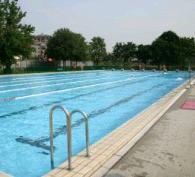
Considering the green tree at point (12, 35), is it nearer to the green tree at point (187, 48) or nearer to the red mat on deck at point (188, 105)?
the red mat on deck at point (188, 105)

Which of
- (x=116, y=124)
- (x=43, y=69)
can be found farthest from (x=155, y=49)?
(x=116, y=124)

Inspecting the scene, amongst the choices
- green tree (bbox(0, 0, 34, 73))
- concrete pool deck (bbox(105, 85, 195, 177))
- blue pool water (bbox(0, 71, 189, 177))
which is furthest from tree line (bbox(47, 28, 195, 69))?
concrete pool deck (bbox(105, 85, 195, 177))

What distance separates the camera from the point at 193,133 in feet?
24.3

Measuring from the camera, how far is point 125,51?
8006 cm

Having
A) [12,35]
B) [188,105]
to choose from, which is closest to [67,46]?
[12,35]

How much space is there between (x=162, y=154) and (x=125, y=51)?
75.3 meters

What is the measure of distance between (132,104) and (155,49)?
177 ft

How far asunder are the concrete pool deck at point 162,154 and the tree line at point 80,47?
57.0 feet

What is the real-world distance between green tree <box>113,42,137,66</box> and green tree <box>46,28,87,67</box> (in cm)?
2285

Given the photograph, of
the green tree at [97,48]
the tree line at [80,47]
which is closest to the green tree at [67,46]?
the tree line at [80,47]

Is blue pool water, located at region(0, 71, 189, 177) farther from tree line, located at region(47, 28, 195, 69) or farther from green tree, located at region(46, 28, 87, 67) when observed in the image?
green tree, located at region(46, 28, 87, 67)

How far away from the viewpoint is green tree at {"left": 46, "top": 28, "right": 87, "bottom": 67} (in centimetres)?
5638

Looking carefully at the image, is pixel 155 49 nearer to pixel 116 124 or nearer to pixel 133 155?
pixel 116 124

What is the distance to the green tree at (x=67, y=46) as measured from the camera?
5638 cm
